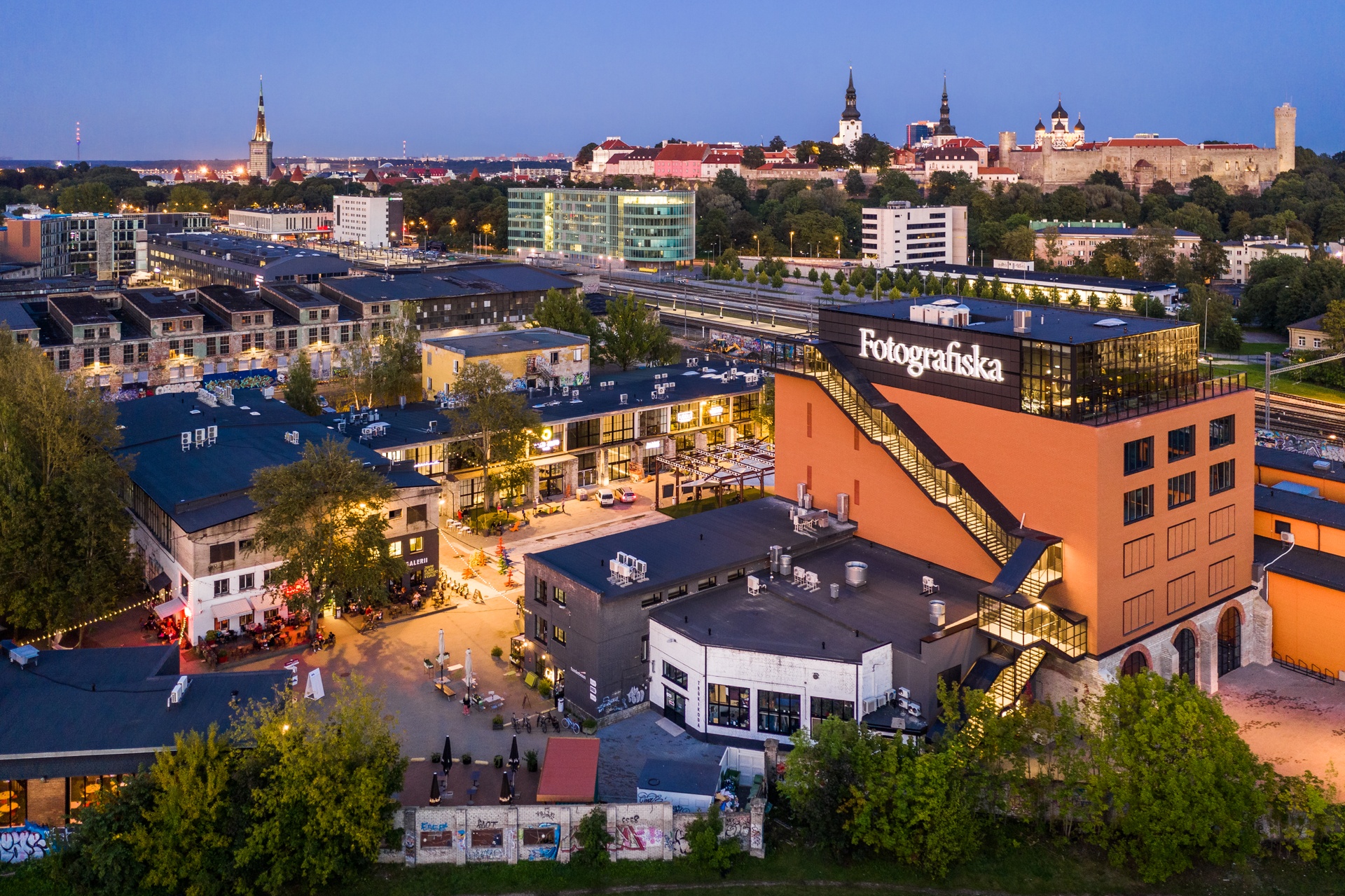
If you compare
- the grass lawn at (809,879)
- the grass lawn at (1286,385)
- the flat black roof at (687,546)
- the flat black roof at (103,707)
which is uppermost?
the grass lawn at (1286,385)

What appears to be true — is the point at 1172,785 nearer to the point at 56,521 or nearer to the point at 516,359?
the point at 56,521

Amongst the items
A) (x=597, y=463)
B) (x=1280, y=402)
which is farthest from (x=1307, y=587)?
(x=1280, y=402)

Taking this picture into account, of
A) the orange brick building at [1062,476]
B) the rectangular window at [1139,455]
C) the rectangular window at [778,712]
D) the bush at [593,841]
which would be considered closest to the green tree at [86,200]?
the orange brick building at [1062,476]

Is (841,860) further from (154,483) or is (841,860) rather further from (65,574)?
(154,483)

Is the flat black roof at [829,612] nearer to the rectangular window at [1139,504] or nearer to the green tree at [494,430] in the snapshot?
the rectangular window at [1139,504]

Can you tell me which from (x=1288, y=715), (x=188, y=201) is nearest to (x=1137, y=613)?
(x=1288, y=715)
